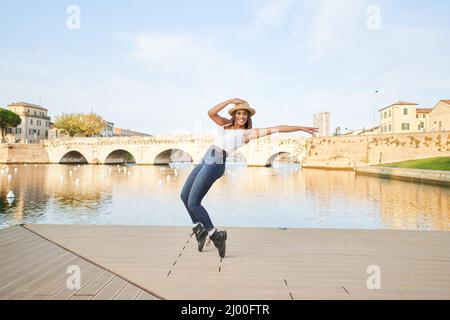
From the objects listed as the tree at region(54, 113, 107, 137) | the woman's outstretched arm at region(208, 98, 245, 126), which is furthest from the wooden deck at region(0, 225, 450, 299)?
the tree at region(54, 113, 107, 137)

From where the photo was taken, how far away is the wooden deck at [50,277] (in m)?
3.81

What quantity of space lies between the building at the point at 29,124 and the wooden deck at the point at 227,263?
299ft

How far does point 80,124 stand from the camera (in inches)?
3406

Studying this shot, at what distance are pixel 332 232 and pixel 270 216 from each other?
9672 millimetres

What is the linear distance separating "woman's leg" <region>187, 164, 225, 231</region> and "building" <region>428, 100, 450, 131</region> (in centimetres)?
6561

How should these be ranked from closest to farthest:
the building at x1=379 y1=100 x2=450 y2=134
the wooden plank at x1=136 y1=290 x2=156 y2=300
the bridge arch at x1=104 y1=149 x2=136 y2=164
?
the wooden plank at x1=136 y1=290 x2=156 y2=300, the building at x1=379 y1=100 x2=450 y2=134, the bridge arch at x1=104 y1=149 x2=136 y2=164

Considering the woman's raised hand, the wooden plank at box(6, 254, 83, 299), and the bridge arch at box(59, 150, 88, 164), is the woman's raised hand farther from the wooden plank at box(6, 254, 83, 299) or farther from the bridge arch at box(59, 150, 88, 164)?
the bridge arch at box(59, 150, 88, 164)

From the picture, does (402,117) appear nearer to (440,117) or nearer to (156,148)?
(440,117)

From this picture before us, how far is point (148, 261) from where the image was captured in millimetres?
5078

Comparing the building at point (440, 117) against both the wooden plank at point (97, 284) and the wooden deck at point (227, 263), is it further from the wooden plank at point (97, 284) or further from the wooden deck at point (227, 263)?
the wooden plank at point (97, 284)

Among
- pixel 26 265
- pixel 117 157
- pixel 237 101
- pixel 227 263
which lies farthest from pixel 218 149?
pixel 117 157

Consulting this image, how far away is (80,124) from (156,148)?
26530 millimetres

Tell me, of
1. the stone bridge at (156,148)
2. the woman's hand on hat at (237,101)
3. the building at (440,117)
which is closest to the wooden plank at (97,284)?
the woman's hand on hat at (237,101)

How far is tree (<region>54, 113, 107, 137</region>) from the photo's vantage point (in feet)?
281
